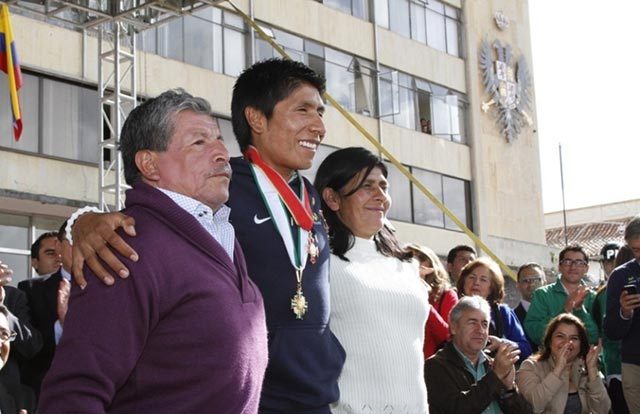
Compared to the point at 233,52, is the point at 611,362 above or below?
below

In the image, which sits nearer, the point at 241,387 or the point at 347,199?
the point at 241,387

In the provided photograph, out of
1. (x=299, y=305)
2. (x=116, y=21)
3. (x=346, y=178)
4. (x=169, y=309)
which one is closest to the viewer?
(x=169, y=309)

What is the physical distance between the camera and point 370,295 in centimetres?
416

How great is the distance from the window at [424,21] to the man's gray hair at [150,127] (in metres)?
24.3

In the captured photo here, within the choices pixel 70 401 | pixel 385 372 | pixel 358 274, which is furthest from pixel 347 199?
pixel 70 401

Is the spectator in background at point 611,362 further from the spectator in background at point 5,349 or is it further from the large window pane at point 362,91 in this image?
the large window pane at point 362,91

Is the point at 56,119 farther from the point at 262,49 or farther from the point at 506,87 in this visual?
the point at 506,87

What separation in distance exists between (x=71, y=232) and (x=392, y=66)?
24.5 meters

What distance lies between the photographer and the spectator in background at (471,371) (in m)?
6.72

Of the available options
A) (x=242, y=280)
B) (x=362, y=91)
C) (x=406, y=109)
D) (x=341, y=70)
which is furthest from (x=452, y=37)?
(x=242, y=280)

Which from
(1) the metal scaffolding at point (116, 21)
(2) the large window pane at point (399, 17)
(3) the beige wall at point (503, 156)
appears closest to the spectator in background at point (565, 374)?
(1) the metal scaffolding at point (116, 21)

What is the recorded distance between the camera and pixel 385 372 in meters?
4.11

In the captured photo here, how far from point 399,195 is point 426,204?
3.50 ft

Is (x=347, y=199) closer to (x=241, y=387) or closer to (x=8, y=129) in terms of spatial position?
(x=241, y=387)
